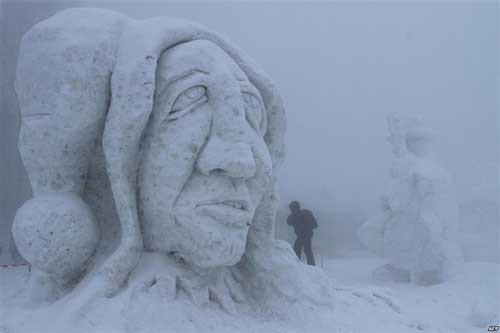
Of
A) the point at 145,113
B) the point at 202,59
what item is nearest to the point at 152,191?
the point at 145,113

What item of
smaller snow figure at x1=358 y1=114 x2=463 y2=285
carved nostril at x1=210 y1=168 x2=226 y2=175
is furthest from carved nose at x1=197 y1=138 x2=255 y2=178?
smaller snow figure at x1=358 y1=114 x2=463 y2=285

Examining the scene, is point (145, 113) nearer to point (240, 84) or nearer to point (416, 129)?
point (240, 84)

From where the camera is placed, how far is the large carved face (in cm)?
225

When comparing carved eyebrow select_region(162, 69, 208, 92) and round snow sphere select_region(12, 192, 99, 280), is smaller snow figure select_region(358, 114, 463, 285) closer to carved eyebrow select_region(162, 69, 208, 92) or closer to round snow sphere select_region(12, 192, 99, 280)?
carved eyebrow select_region(162, 69, 208, 92)

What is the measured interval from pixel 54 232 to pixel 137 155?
1.69 ft

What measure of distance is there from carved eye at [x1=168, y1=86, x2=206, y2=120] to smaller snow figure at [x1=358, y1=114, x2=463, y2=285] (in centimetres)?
436

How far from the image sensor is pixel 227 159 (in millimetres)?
2230

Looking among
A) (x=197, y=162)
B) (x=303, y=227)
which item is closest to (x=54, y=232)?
(x=197, y=162)

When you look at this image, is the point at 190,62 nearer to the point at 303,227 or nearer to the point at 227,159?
the point at 227,159

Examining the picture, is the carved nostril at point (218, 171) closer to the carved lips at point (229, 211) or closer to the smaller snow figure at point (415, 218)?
the carved lips at point (229, 211)

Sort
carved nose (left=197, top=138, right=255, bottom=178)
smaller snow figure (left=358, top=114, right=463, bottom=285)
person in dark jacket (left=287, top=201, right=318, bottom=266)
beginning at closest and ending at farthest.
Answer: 1. carved nose (left=197, top=138, right=255, bottom=178)
2. smaller snow figure (left=358, top=114, right=463, bottom=285)
3. person in dark jacket (left=287, top=201, right=318, bottom=266)

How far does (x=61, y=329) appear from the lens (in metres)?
2.05

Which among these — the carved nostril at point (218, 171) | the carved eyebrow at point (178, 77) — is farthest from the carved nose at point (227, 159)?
the carved eyebrow at point (178, 77)

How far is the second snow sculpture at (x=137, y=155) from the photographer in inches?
88.6
